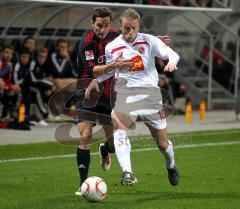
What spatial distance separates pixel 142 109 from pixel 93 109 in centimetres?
69

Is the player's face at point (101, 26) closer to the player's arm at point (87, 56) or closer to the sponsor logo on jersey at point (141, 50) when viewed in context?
the player's arm at point (87, 56)

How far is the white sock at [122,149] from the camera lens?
1059cm

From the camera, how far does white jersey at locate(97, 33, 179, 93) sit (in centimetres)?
1088

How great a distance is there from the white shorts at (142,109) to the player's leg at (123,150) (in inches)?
6.6

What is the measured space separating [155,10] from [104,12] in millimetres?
14094

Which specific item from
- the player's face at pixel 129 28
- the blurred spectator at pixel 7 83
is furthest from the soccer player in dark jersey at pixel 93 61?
the blurred spectator at pixel 7 83

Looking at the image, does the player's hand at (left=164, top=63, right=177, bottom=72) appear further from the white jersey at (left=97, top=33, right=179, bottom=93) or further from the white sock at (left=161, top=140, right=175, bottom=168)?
the white sock at (left=161, top=140, right=175, bottom=168)

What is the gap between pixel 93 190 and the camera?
10047 millimetres

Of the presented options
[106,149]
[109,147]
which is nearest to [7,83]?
[106,149]

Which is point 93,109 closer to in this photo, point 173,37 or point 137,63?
point 137,63

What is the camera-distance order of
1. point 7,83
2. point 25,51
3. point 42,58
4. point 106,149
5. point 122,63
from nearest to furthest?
point 122,63
point 106,149
point 7,83
point 25,51
point 42,58

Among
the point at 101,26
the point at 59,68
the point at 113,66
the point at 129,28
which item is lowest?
the point at 59,68

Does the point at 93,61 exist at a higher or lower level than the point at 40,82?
higher

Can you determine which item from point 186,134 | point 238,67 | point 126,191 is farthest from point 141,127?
point 126,191
